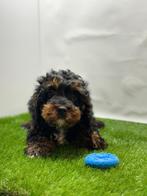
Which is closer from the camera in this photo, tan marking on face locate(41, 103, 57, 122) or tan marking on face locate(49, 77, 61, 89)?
tan marking on face locate(41, 103, 57, 122)

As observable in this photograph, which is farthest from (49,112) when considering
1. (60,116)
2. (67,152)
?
(67,152)

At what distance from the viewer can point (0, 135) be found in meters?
2.40

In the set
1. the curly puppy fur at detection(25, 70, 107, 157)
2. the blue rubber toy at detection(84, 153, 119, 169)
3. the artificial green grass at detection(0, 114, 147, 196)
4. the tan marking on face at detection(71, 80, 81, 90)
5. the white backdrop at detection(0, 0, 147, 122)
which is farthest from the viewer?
the white backdrop at detection(0, 0, 147, 122)

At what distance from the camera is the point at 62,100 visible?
1940 mm

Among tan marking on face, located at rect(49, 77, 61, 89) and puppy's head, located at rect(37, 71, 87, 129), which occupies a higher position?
tan marking on face, located at rect(49, 77, 61, 89)

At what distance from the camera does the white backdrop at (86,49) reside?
2873mm

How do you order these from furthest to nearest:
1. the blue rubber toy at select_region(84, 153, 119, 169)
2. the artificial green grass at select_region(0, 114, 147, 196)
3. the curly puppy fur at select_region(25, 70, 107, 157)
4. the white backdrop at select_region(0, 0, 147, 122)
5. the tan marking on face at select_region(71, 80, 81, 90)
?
the white backdrop at select_region(0, 0, 147, 122) < the tan marking on face at select_region(71, 80, 81, 90) < the curly puppy fur at select_region(25, 70, 107, 157) < the blue rubber toy at select_region(84, 153, 119, 169) < the artificial green grass at select_region(0, 114, 147, 196)

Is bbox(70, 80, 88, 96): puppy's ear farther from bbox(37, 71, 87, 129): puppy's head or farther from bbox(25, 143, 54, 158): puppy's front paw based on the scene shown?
bbox(25, 143, 54, 158): puppy's front paw

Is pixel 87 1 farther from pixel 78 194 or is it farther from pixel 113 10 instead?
pixel 78 194

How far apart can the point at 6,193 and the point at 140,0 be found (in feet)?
5.77

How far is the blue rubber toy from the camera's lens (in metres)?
1.79

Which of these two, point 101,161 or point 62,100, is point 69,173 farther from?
point 62,100

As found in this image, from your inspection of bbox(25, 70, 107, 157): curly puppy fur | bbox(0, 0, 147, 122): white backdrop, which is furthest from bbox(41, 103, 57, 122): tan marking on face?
bbox(0, 0, 147, 122): white backdrop

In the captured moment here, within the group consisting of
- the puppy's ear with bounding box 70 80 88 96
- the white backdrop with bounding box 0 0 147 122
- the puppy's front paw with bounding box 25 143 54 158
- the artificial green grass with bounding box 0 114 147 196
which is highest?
the white backdrop with bounding box 0 0 147 122
